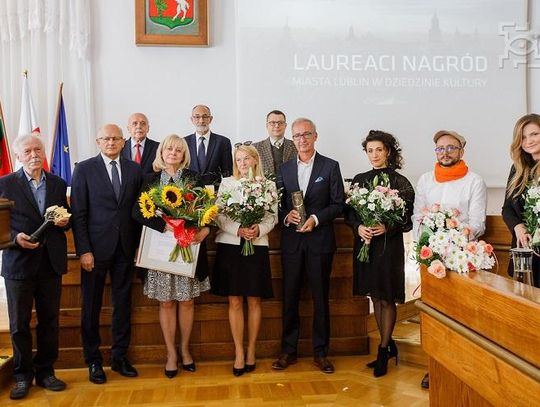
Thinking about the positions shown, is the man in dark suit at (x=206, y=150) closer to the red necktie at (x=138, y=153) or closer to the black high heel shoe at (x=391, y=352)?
the red necktie at (x=138, y=153)

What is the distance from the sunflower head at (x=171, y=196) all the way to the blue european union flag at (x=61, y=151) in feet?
8.98

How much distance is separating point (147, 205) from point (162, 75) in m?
3.03

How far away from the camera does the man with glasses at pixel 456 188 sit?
346cm

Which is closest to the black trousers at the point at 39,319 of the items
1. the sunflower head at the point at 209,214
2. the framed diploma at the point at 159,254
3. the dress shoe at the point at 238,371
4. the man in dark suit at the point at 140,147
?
the framed diploma at the point at 159,254

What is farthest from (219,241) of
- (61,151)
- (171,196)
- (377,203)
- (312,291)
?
(61,151)

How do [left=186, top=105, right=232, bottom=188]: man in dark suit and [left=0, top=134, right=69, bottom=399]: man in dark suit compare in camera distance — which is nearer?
[left=0, top=134, right=69, bottom=399]: man in dark suit

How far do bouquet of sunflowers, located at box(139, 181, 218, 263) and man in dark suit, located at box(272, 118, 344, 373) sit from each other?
621mm

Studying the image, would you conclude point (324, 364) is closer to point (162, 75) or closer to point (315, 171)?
point (315, 171)

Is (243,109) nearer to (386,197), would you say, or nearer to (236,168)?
(236,168)

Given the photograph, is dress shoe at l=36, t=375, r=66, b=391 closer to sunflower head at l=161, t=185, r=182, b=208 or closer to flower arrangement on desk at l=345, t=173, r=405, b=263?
sunflower head at l=161, t=185, r=182, b=208

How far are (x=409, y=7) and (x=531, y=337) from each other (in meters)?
5.24

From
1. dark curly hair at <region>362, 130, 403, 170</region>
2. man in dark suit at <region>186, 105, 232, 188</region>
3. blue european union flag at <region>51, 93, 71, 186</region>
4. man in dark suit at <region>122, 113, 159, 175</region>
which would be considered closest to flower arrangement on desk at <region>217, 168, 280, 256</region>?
dark curly hair at <region>362, 130, 403, 170</region>

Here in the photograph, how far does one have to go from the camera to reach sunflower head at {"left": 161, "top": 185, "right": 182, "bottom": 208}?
3373mm

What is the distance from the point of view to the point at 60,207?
133 inches
